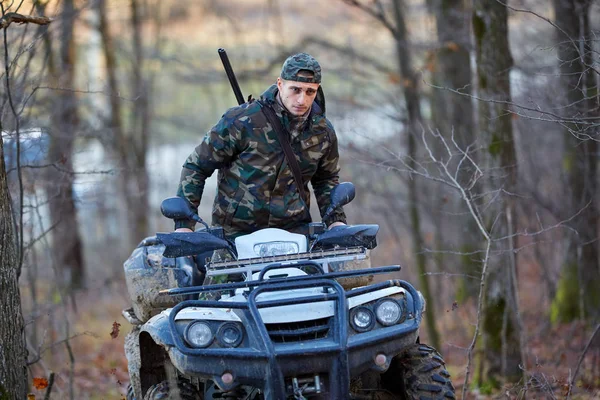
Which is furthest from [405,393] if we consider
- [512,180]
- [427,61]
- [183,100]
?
[183,100]

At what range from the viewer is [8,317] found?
6.35m

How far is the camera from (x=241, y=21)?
2555cm

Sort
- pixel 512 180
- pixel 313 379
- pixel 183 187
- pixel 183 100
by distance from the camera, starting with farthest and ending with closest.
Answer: pixel 183 100
pixel 512 180
pixel 183 187
pixel 313 379

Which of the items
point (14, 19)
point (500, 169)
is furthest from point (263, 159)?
point (500, 169)

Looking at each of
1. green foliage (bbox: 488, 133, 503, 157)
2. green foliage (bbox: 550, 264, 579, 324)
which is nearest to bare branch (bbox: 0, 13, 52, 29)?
green foliage (bbox: 488, 133, 503, 157)

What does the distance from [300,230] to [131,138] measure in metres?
17.2

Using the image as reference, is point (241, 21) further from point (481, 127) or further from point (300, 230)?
point (300, 230)

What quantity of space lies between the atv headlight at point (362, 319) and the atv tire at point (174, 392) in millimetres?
1050

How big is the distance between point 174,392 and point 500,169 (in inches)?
185

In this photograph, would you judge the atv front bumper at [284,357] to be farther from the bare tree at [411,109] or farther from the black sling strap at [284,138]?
the bare tree at [411,109]

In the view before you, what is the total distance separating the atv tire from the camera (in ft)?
17.8

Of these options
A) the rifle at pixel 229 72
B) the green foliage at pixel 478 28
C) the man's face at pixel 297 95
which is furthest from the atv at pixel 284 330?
the green foliage at pixel 478 28

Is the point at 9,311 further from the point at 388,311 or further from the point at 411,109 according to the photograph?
the point at 411,109

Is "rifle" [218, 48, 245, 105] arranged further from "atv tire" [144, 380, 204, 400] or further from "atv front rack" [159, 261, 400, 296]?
"atv tire" [144, 380, 204, 400]
